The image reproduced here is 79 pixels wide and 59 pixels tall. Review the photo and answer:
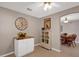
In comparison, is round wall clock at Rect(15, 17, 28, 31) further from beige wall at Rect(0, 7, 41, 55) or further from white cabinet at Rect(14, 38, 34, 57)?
white cabinet at Rect(14, 38, 34, 57)

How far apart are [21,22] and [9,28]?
9.9 inches

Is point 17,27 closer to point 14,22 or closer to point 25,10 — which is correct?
point 14,22

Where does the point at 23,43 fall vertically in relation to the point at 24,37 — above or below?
below

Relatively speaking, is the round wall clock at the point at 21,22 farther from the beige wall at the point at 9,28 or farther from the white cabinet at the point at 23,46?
the white cabinet at the point at 23,46

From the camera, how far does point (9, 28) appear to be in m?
1.66

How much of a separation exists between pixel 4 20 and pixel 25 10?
488 millimetres

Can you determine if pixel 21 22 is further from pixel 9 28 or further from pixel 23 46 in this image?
pixel 23 46

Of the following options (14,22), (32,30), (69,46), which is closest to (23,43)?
(32,30)

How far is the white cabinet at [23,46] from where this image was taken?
5.82ft

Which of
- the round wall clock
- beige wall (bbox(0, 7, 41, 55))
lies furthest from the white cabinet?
the round wall clock

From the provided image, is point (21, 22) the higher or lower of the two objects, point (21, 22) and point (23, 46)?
the higher

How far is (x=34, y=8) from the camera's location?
162 centimetres

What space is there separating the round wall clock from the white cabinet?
0.26 metres

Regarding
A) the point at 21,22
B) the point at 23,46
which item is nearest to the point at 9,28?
the point at 21,22
